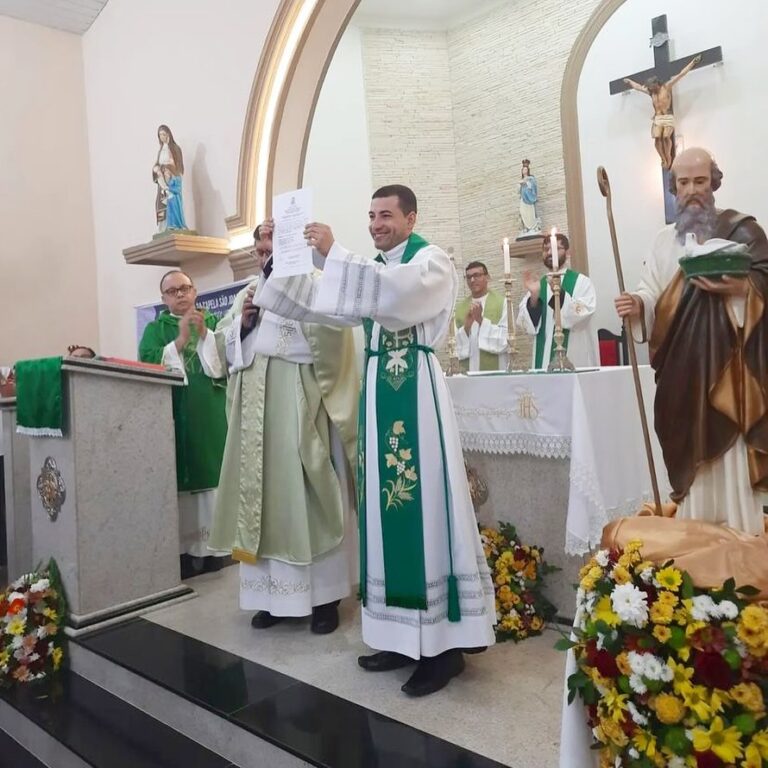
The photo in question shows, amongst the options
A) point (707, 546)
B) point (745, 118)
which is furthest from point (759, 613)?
point (745, 118)

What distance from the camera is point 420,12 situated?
922cm

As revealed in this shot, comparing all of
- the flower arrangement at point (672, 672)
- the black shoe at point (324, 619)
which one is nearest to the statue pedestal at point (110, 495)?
the black shoe at point (324, 619)

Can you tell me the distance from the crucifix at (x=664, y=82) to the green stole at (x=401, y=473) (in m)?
5.07

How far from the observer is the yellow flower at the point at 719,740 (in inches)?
59.7

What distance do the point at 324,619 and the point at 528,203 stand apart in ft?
19.9

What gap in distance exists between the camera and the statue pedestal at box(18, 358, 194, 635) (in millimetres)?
3660

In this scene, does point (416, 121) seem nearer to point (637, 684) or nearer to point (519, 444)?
point (519, 444)

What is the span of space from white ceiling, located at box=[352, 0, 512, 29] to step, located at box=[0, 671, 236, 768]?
26.9ft

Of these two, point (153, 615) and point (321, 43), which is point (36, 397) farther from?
point (321, 43)

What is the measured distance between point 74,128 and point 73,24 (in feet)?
3.66

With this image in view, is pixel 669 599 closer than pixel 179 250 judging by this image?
Yes

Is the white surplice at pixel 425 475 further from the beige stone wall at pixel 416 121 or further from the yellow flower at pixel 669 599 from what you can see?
the beige stone wall at pixel 416 121

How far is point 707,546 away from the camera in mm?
1750

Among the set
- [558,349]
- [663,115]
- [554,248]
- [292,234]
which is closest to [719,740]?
[558,349]
